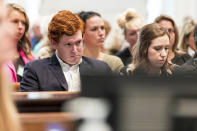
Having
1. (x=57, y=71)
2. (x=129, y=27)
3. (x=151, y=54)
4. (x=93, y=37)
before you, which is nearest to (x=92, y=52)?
(x=93, y=37)

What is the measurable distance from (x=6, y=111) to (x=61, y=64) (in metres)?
2.28

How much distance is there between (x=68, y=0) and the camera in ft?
31.4

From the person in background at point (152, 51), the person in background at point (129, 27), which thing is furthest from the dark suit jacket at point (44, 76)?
the person in background at point (129, 27)

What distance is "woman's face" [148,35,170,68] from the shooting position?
12.7 ft

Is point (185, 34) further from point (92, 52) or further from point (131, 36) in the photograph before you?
point (92, 52)

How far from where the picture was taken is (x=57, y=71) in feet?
11.6

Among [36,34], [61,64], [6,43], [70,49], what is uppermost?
[6,43]

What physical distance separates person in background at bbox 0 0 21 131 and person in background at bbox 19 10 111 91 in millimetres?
2060

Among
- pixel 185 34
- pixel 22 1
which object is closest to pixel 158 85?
pixel 185 34

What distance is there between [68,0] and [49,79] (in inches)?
247

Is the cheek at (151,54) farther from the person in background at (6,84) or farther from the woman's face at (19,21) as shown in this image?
the person in background at (6,84)

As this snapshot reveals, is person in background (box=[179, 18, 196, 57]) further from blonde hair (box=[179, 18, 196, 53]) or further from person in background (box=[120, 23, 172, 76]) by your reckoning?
person in background (box=[120, 23, 172, 76])

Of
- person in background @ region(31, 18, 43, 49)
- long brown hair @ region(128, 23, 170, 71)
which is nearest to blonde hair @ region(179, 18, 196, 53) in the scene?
long brown hair @ region(128, 23, 170, 71)

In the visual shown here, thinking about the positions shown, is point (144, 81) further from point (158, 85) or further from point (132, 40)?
point (132, 40)
